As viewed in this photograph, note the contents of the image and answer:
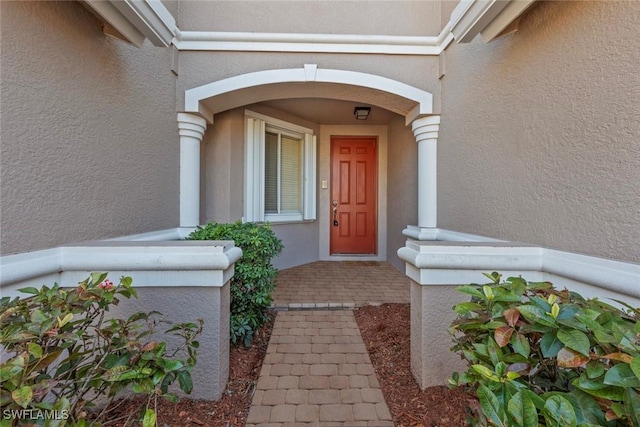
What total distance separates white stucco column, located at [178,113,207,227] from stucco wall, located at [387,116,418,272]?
9.73 feet

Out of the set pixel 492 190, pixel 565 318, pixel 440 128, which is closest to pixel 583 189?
pixel 492 190

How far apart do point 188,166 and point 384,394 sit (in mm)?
2971

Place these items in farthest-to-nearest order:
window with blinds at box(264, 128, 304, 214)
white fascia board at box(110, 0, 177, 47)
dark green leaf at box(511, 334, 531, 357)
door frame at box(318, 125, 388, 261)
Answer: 1. door frame at box(318, 125, 388, 261)
2. window with blinds at box(264, 128, 304, 214)
3. white fascia board at box(110, 0, 177, 47)
4. dark green leaf at box(511, 334, 531, 357)

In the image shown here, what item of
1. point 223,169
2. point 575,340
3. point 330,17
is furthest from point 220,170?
point 575,340

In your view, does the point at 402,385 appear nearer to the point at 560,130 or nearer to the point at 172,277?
the point at 172,277

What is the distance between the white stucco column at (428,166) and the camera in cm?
341

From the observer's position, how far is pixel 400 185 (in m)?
4.85

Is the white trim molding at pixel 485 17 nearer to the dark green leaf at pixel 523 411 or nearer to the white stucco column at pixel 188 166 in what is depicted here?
the dark green leaf at pixel 523 411

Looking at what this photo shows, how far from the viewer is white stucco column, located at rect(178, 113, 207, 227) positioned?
3309mm

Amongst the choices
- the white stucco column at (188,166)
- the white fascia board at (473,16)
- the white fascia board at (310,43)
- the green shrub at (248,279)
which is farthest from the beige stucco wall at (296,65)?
the green shrub at (248,279)

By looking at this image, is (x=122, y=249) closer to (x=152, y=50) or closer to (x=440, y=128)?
(x=152, y=50)

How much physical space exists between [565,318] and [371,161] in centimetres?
508

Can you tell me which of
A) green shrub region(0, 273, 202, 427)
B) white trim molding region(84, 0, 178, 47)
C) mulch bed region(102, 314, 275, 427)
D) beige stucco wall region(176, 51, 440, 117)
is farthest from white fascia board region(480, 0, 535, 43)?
mulch bed region(102, 314, 275, 427)

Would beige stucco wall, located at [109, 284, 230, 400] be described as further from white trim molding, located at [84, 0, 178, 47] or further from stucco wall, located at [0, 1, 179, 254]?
white trim molding, located at [84, 0, 178, 47]
